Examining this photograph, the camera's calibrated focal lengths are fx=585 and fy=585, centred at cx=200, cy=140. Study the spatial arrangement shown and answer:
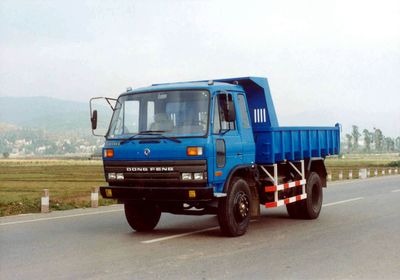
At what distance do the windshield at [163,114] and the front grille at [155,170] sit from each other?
17.8 inches

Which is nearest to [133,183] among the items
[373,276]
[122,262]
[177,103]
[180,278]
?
[177,103]

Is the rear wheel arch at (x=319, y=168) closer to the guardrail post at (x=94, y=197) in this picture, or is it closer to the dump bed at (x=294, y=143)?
the dump bed at (x=294, y=143)

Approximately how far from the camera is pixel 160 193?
8.81 meters

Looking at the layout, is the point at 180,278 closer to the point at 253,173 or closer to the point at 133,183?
the point at 133,183

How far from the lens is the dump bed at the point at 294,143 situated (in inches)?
416

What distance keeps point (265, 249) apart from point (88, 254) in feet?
7.95

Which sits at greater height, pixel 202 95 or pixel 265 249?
pixel 202 95

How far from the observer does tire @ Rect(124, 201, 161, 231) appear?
33.1 feet

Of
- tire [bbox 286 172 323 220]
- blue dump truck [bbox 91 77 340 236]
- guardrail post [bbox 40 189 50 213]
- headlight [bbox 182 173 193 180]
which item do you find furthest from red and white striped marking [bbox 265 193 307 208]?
guardrail post [bbox 40 189 50 213]

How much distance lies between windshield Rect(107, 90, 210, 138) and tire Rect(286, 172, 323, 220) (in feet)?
13.7

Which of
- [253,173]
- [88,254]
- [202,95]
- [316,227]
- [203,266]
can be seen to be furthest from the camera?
[316,227]

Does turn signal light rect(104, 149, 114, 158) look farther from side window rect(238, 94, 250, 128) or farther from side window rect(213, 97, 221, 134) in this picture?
side window rect(238, 94, 250, 128)

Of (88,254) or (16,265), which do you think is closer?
(16,265)

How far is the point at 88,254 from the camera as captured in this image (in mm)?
7770
